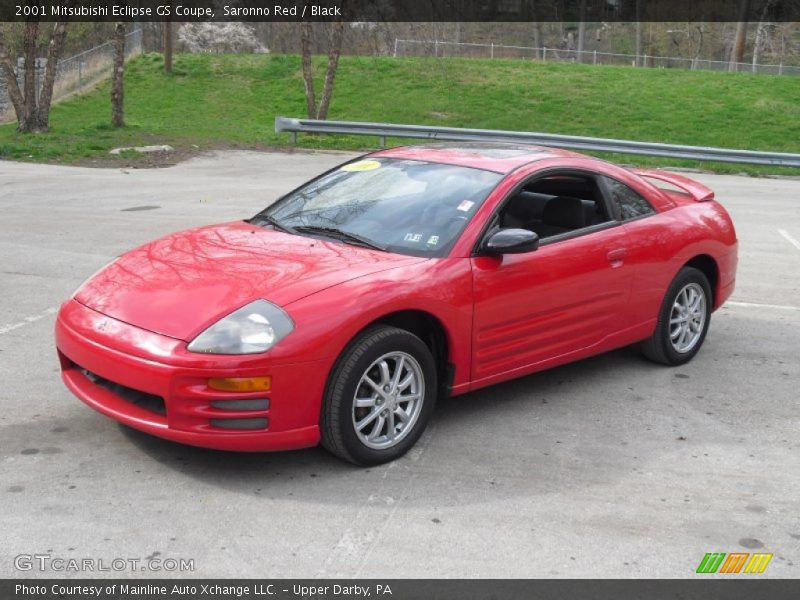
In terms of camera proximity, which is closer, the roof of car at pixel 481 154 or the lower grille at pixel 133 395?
the lower grille at pixel 133 395

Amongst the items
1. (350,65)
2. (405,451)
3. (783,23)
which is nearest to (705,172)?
(405,451)

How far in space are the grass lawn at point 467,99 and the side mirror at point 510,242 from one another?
19.3m

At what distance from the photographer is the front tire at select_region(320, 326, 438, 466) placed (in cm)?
474

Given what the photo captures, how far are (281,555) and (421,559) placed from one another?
549 millimetres

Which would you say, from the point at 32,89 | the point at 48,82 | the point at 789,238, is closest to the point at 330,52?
the point at 48,82

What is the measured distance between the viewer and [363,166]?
642 centimetres

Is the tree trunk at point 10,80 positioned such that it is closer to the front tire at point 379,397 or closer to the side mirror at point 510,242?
the side mirror at point 510,242

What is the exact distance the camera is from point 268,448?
183 inches

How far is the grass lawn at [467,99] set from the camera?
101ft

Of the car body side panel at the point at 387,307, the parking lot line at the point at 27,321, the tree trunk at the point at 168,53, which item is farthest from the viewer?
the tree trunk at the point at 168,53

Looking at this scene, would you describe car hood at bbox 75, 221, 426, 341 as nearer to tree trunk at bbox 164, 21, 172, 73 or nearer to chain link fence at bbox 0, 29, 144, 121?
chain link fence at bbox 0, 29, 144, 121

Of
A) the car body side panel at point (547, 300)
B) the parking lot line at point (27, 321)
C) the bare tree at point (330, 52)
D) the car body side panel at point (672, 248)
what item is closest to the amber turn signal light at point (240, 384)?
the car body side panel at point (547, 300)

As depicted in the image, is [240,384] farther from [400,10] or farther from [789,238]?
[400,10]

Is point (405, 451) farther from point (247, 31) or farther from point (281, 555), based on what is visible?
point (247, 31)
